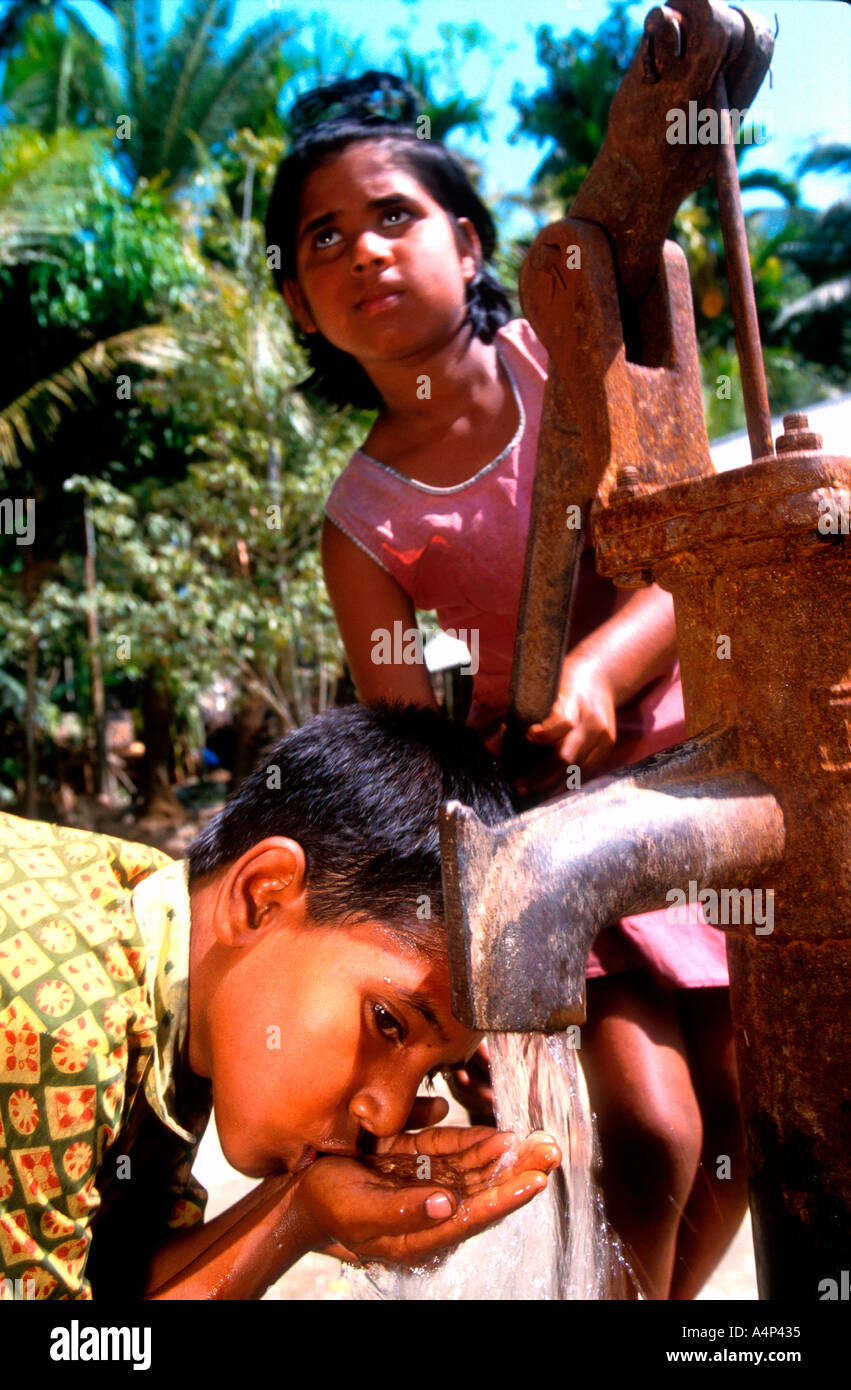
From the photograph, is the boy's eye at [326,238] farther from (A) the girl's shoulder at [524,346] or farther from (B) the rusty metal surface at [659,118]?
(B) the rusty metal surface at [659,118]

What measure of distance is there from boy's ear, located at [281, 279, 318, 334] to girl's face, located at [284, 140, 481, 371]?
0.37 ft

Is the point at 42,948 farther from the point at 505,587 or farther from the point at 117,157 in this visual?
the point at 117,157

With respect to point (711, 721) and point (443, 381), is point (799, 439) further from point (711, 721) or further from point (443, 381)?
point (443, 381)

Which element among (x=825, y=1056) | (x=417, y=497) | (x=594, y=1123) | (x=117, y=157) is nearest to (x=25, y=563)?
(x=117, y=157)

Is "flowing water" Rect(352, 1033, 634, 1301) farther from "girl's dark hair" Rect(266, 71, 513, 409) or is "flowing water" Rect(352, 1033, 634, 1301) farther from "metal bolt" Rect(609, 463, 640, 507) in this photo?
"girl's dark hair" Rect(266, 71, 513, 409)

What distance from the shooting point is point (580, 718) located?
1511 millimetres

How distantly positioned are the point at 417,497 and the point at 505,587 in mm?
234

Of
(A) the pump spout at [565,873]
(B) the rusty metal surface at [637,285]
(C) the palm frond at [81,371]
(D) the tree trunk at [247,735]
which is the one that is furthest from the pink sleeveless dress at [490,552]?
(D) the tree trunk at [247,735]

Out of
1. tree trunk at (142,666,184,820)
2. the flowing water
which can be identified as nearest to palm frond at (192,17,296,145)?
tree trunk at (142,666,184,820)

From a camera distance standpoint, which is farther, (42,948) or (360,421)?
(360,421)

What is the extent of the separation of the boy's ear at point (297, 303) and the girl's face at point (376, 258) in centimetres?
11

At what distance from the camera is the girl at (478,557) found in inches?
65.6

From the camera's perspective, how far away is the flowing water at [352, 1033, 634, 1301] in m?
1.38

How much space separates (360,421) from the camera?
832 cm
